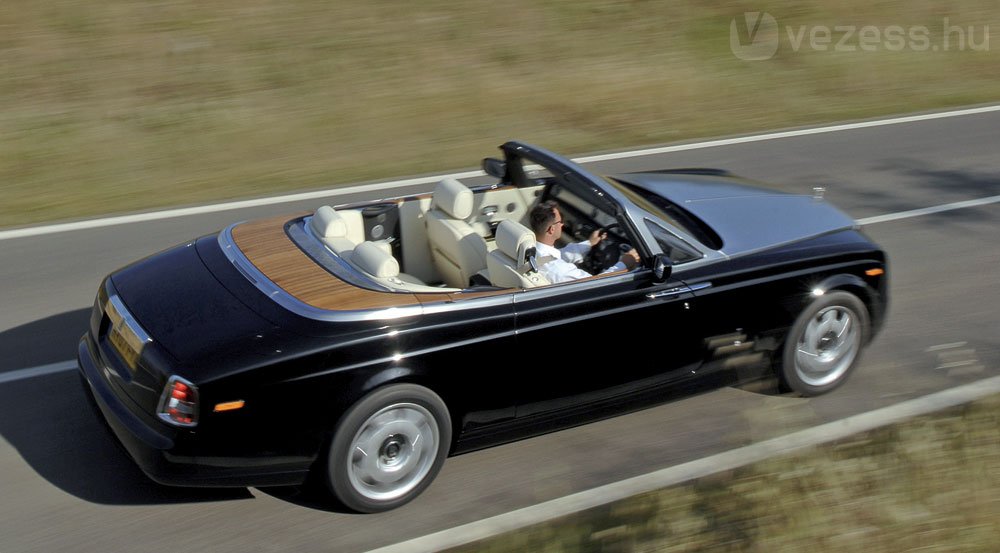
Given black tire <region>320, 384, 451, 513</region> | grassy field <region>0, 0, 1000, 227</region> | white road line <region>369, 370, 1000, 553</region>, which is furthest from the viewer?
grassy field <region>0, 0, 1000, 227</region>

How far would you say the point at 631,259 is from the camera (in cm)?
554

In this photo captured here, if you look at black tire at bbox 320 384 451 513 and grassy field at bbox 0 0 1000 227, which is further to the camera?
grassy field at bbox 0 0 1000 227

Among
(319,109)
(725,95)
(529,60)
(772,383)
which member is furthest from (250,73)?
(772,383)

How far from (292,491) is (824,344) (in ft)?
10.7

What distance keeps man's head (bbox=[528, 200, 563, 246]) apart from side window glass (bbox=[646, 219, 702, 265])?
21.6 inches

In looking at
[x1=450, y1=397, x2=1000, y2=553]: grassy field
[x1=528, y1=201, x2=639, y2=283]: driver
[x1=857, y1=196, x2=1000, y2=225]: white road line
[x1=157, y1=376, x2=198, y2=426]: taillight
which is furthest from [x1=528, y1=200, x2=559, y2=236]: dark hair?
[x1=857, y1=196, x2=1000, y2=225]: white road line

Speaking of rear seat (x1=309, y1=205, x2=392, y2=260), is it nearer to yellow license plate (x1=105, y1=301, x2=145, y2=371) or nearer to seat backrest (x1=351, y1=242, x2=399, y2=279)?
seat backrest (x1=351, y1=242, x2=399, y2=279)

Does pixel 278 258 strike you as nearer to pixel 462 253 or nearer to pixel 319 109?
pixel 462 253

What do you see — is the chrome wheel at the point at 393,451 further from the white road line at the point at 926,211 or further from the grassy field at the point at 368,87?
the white road line at the point at 926,211

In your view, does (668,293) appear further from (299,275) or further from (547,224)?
(299,275)

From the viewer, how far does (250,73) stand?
1256 cm

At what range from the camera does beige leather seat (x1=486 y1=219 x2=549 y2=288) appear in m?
5.27

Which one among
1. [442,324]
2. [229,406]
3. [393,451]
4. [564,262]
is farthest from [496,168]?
[229,406]

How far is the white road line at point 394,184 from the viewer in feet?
29.3
